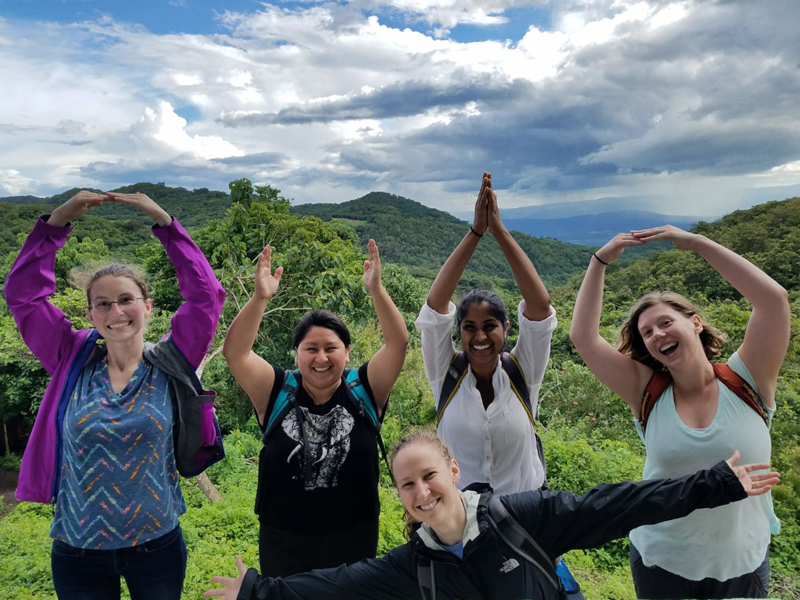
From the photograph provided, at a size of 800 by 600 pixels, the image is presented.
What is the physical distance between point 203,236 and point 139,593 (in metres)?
15.2

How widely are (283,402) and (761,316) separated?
1898 mm

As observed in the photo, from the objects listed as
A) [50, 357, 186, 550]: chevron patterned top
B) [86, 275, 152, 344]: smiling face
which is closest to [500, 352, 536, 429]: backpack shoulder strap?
[50, 357, 186, 550]: chevron patterned top

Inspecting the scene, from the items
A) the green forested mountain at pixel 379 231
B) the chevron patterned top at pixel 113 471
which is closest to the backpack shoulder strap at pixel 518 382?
the chevron patterned top at pixel 113 471

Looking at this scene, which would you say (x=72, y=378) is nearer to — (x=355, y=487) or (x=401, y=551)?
(x=355, y=487)

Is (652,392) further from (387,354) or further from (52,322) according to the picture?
(52,322)

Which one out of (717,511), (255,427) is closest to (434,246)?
(255,427)

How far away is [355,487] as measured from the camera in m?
2.24

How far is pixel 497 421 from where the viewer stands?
7.52 ft

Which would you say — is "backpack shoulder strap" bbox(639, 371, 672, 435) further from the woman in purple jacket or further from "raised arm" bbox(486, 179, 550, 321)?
the woman in purple jacket

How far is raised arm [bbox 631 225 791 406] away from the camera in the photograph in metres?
2.02

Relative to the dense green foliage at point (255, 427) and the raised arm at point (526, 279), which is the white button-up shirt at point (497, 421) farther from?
the dense green foliage at point (255, 427)

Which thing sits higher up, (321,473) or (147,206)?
(147,206)

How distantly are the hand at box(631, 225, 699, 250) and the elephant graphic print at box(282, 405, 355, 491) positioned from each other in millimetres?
1436

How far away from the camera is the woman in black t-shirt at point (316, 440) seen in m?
2.21
